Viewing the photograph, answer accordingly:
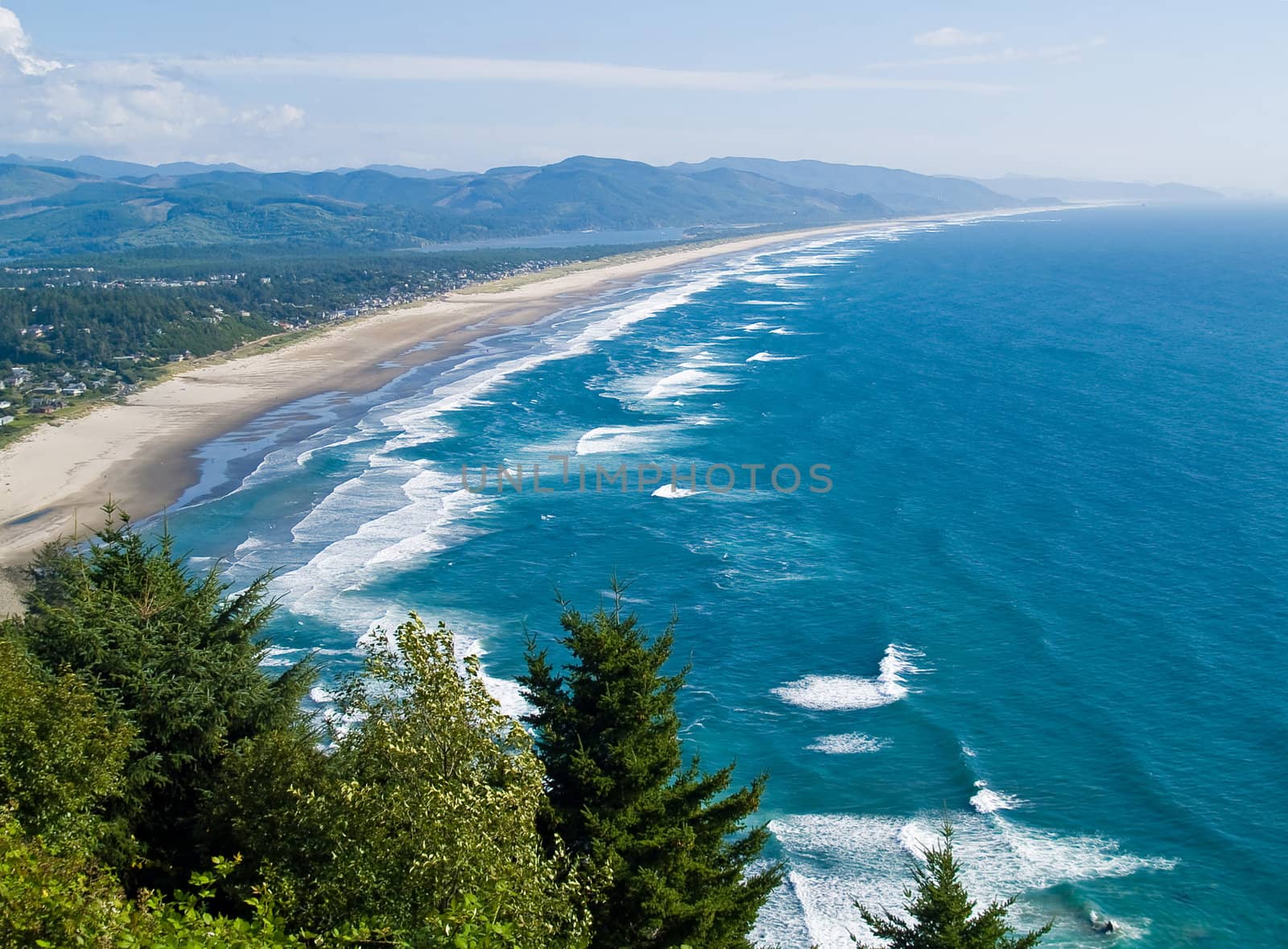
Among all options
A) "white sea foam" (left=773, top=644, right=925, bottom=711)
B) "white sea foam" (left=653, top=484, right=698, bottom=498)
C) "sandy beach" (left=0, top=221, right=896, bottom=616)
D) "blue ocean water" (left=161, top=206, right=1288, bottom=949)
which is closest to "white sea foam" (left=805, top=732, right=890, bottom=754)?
"blue ocean water" (left=161, top=206, right=1288, bottom=949)

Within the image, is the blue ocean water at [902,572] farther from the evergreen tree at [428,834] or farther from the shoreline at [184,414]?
the evergreen tree at [428,834]

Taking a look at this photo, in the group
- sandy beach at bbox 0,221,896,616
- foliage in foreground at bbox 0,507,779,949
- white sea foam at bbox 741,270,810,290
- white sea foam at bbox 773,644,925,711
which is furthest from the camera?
white sea foam at bbox 741,270,810,290

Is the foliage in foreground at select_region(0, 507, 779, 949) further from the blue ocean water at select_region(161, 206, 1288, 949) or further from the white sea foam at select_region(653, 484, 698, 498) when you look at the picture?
the white sea foam at select_region(653, 484, 698, 498)

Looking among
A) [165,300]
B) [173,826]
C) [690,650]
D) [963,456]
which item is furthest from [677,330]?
[173,826]

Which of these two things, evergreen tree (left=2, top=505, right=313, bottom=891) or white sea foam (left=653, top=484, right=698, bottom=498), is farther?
white sea foam (left=653, top=484, right=698, bottom=498)

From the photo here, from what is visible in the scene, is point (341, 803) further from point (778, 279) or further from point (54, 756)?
point (778, 279)

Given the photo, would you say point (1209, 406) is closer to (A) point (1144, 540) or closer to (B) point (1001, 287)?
(A) point (1144, 540)
